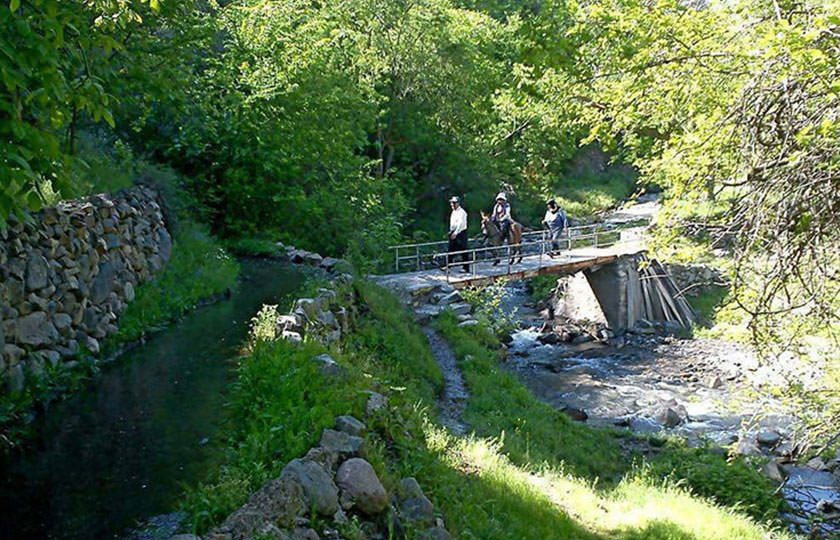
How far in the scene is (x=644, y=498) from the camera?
34.7 ft

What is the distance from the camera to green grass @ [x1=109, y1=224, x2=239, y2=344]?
1066 centimetres

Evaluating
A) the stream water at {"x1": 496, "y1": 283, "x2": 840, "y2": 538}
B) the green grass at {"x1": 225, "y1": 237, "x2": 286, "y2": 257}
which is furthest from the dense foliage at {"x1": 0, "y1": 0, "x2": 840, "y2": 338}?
the stream water at {"x1": 496, "y1": 283, "x2": 840, "y2": 538}

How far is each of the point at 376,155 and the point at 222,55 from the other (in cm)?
1175

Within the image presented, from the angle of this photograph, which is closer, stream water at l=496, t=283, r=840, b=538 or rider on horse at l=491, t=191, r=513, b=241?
stream water at l=496, t=283, r=840, b=538

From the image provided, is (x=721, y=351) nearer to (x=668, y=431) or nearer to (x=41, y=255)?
(x=668, y=431)

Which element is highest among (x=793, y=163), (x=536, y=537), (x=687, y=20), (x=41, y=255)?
(x=687, y=20)

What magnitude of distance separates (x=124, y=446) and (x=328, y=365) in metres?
2.14

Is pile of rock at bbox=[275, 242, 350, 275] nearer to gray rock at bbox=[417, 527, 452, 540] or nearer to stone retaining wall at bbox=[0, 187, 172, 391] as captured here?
stone retaining wall at bbox=[0, 187, 172, 391]

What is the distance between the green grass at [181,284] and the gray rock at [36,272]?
4.31 feet

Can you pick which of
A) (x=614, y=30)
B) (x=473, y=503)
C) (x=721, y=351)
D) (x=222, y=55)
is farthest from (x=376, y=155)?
(x=473, y=503)

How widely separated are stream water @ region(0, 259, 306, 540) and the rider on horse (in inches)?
484

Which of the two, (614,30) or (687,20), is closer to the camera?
(687,20)

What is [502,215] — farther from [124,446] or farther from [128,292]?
[124,446]

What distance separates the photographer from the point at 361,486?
6090 mm
